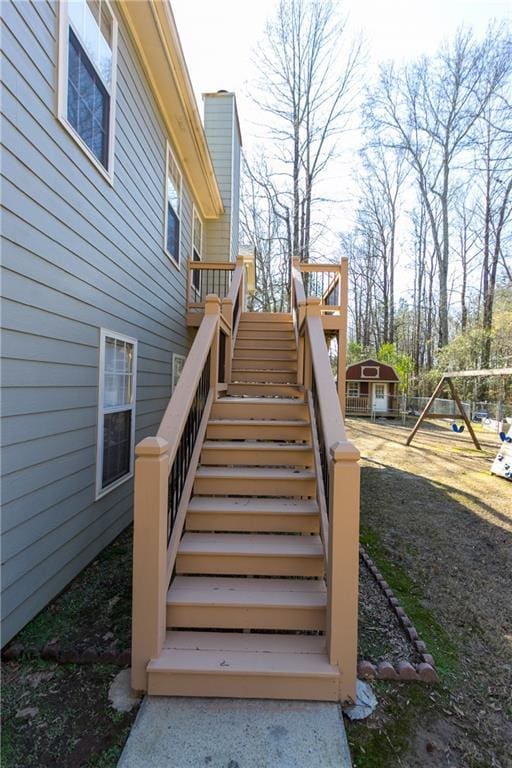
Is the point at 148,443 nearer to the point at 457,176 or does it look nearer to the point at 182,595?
the point at 182,595

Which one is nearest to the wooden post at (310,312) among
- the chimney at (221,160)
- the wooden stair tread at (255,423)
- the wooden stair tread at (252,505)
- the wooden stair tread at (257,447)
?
the wooden stair tread at (255,423)

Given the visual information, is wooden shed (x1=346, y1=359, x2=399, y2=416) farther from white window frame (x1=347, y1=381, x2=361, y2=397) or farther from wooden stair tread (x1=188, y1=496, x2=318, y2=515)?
wooden stair tread (x1=188, y1=496, x2=318, y2=515)

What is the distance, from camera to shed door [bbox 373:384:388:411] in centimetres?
1944

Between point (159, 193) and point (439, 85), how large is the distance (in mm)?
19541

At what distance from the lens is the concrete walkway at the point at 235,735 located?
1.56 meters

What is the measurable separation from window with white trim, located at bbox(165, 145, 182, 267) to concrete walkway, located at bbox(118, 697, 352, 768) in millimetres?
5092

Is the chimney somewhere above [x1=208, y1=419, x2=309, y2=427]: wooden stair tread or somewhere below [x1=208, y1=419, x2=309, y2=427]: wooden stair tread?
above

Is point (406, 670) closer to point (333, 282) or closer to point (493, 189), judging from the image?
point (333, 282)

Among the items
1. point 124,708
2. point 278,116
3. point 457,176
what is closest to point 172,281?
point 124,708

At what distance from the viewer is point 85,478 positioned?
3223 mm

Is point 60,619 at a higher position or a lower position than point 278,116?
lower

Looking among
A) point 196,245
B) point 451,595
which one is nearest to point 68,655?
point 451,595

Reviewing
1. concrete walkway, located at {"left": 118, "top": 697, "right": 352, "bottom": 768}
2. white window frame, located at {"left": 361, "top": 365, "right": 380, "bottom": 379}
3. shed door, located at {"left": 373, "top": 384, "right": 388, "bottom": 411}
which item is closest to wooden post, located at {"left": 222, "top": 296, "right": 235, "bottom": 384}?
concrete walkway, located at {"left": 118, "top": 697, "right": 352, "bottom": 768}

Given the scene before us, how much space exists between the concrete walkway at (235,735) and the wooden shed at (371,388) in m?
18.1
